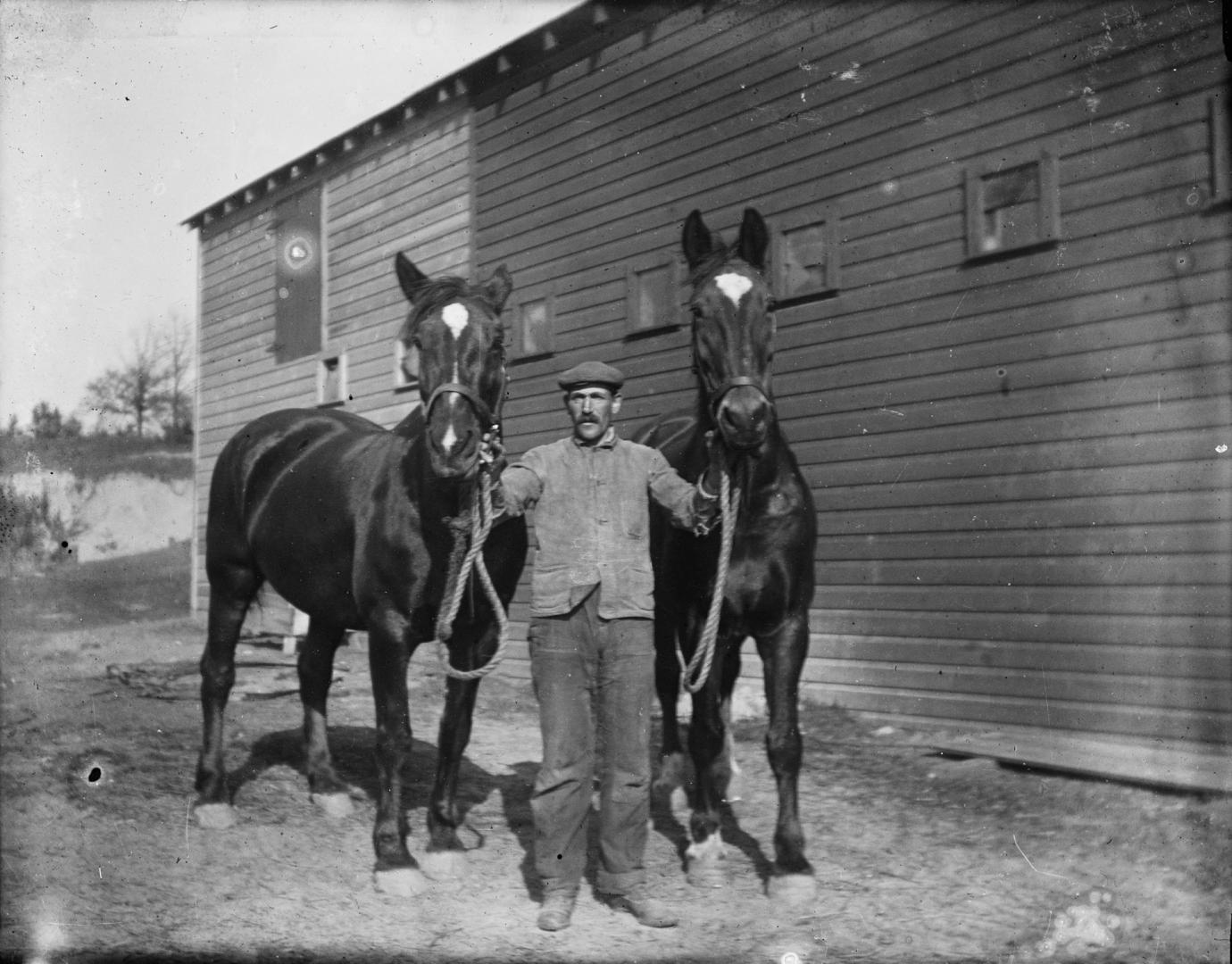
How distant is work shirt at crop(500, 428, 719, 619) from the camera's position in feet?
12.3

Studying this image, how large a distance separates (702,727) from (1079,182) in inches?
175

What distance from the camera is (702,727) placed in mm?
4266

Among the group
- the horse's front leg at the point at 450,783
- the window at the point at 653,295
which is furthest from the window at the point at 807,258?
the horse's front leg at the point at 450,783

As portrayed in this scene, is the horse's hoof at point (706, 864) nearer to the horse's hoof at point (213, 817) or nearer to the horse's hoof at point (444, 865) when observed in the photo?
the horse's hoof at point (444, 865)

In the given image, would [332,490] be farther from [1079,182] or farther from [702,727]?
[1079,182]

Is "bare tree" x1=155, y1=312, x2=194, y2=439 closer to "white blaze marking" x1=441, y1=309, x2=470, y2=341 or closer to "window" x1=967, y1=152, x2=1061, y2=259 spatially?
"white blaze marking" x1=441, y1=309, x2=470, y2=341

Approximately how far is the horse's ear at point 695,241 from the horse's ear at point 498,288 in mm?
781

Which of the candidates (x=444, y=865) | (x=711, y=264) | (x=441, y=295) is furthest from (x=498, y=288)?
(x=444, y=865)

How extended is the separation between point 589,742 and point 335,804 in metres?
2.06

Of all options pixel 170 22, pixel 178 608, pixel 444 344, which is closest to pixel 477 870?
pixel 444 344

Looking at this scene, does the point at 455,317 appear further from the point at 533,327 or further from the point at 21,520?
the point at 533,327

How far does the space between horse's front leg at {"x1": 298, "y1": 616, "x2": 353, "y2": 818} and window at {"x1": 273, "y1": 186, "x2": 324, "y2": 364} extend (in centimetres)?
841

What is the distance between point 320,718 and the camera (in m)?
5.48

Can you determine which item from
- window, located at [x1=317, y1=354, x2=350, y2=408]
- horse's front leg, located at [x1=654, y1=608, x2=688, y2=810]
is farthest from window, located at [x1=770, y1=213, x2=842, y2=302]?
window, located at [x1=317, y1=354, x2=350, y2=408]
